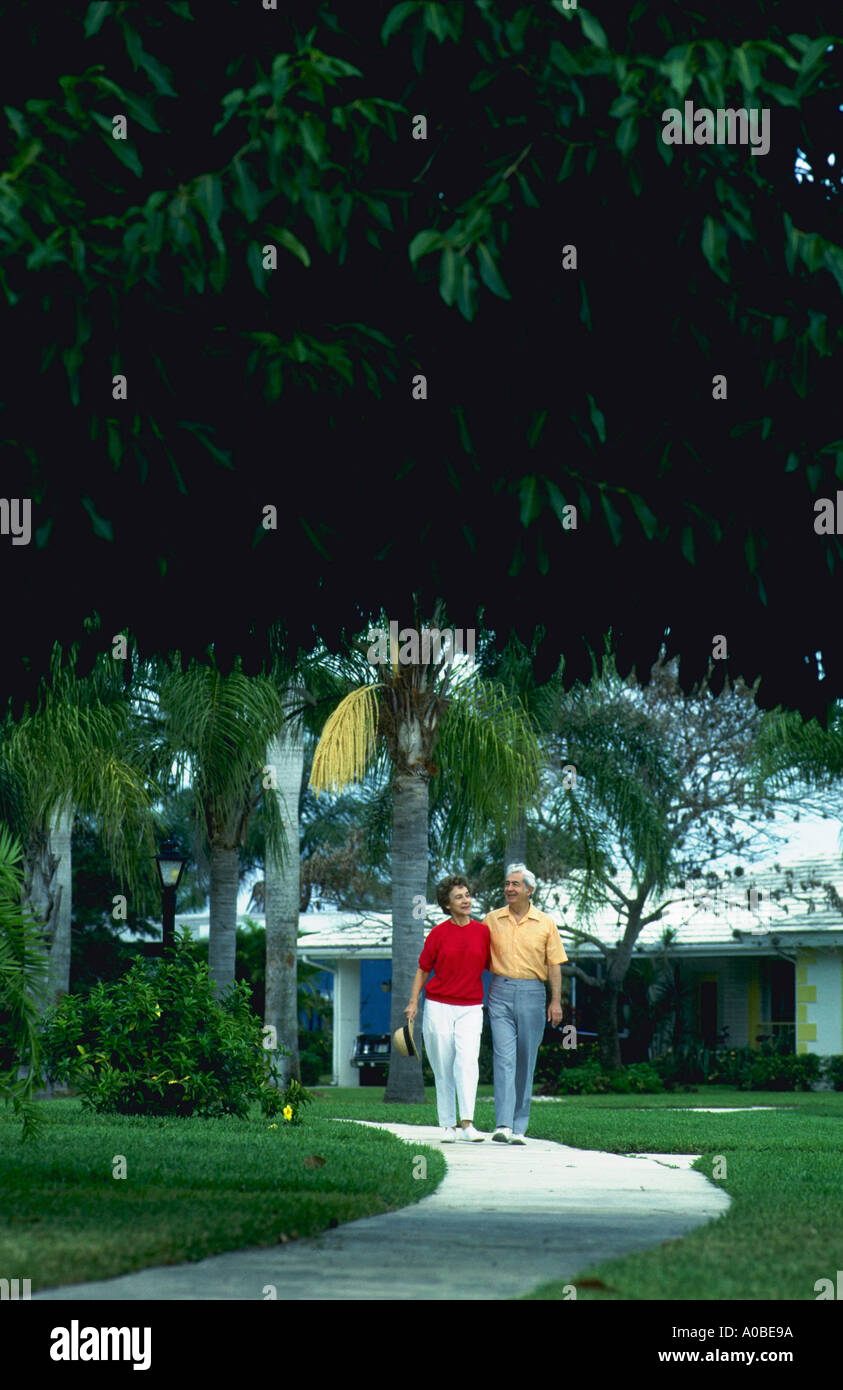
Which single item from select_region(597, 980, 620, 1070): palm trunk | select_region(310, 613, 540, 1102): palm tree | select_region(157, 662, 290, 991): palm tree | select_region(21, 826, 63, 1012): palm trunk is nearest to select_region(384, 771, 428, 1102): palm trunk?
select_region(310, 613, 540, 1102): palm tree

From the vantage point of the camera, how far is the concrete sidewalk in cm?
581

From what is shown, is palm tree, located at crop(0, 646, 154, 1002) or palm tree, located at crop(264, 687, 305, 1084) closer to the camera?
palm tree, located at crop(0, 646, 154, 1002)

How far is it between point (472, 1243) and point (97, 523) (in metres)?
3.11

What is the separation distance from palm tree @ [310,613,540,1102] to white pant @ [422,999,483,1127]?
8.95m

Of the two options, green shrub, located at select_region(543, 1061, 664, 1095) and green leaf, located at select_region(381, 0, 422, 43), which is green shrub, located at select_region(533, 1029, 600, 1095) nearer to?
green shrub, located at select_region(543, 1061, 664, 1095)

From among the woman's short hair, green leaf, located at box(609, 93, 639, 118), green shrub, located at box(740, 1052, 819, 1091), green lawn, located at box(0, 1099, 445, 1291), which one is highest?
green leaf, located at box(609, 93, 639, 118)

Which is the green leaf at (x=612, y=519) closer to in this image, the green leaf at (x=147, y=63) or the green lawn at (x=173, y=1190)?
the green leaf at (x=147, y=63)

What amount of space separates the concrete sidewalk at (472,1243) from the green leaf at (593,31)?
3.90 meters

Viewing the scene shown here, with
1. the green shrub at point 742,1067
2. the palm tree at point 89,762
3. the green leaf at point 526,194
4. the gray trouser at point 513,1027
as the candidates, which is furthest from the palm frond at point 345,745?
the green leaf at point 526,194

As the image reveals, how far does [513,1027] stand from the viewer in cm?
1272

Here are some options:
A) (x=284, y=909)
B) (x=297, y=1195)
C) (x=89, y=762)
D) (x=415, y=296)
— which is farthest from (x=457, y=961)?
(x=284, y=909)

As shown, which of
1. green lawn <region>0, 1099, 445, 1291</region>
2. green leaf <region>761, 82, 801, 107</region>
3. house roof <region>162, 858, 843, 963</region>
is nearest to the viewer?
green leaf <region>761, 82, 801, 107</region>

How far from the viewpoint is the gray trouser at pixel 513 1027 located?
41.5 feet

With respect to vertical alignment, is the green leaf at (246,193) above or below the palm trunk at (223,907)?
above
